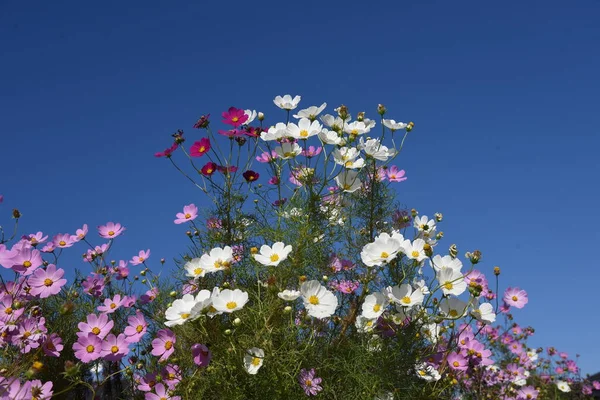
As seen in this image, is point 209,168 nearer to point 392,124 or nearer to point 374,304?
point 392,124

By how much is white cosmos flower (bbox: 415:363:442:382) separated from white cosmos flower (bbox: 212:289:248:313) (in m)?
0.67

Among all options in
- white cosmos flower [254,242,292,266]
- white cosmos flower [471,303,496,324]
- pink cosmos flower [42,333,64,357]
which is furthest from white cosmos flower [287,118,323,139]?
pink cosmos flower [42,333,64,357]

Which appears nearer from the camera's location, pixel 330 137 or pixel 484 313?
pixel 484 313

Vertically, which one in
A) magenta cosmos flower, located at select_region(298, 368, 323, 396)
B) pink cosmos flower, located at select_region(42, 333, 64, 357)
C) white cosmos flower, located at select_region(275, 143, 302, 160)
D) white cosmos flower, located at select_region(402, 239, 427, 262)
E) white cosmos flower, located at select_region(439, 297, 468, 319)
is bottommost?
pink cosmos flower, located at select_region(42, 333, 64, 357)

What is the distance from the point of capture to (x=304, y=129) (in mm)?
2061

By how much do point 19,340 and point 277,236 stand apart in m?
0.92

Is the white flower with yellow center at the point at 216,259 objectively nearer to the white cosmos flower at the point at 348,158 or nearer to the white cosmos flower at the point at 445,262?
the white cosmos flower at the point at 348,158

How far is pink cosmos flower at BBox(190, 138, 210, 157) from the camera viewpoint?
2.16 metres

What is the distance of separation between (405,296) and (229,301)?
0.55 meters

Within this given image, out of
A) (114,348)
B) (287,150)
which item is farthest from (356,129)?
(114,348)

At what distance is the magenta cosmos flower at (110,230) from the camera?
258cm

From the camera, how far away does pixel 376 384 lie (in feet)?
5.84

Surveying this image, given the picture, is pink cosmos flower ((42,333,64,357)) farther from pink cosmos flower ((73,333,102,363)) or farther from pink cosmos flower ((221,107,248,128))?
pink cosmos flower ((221,107,248,128))

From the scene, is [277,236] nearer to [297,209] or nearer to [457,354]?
[297,209]
